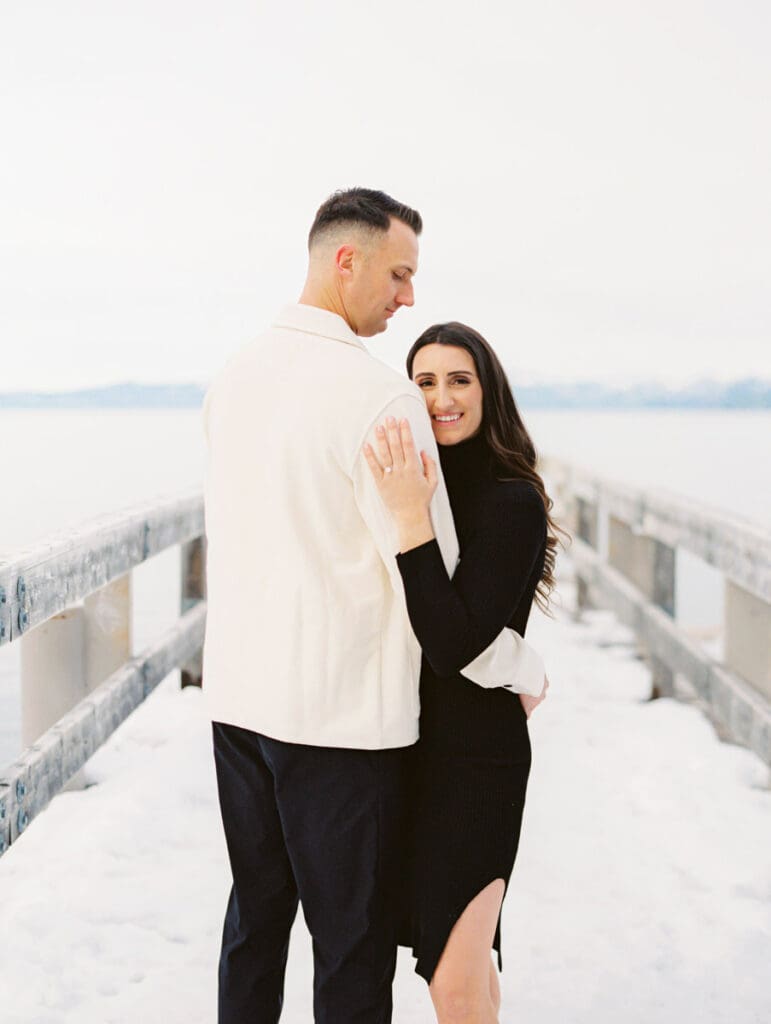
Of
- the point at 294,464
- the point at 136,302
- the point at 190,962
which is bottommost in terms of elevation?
the point at 190,962

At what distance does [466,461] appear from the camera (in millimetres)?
2484

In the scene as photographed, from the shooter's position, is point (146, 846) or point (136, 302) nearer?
point (146, 846)

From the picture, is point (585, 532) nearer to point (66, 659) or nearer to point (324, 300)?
point (66, 659)

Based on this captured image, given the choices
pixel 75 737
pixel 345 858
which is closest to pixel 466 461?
pixel 345 858

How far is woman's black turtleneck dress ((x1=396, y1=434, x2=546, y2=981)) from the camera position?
219cm

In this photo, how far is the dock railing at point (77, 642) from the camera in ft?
9.65

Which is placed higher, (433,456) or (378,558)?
(433,456)

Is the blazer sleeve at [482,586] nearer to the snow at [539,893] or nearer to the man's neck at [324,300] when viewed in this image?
the man's neck at [324,300]

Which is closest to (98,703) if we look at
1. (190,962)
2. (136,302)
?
(190,962)

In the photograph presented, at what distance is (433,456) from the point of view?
213 cm

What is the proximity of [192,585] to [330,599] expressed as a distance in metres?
4.28

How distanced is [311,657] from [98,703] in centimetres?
201

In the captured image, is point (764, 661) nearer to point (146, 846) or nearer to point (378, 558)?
point (146, 846)

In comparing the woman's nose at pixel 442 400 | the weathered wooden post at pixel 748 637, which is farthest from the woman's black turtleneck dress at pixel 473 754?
the weathered wooden post at pixel 748 637
